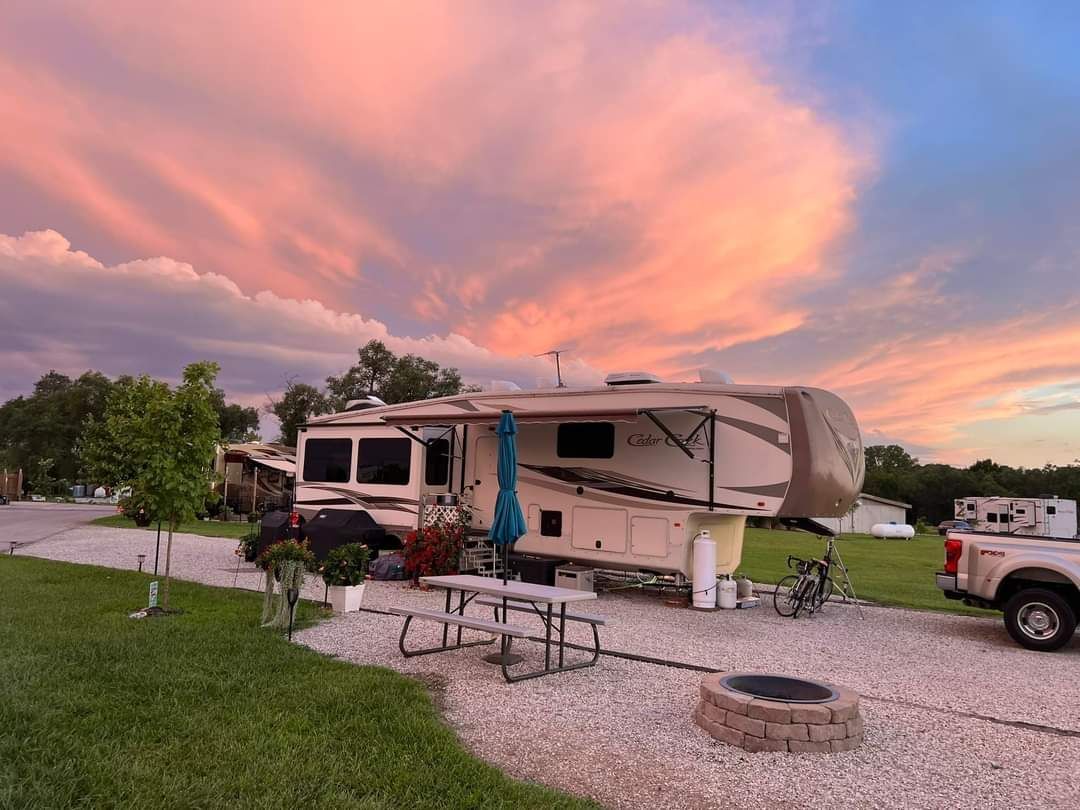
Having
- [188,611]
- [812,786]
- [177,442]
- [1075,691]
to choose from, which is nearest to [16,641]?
[188,611]

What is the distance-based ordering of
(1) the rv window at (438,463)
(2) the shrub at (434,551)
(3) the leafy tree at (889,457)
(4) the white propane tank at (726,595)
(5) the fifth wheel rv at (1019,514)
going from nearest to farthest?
1. (4) the white propane tank at (726,595)
2. (2) the shrub at (434,551)
3. (1) the rv window at (438,463)
4. (5) the fifth wheel rv at (1019,514)
5. (3) the leafy tree at (889,457)

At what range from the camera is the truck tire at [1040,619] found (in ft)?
25.5

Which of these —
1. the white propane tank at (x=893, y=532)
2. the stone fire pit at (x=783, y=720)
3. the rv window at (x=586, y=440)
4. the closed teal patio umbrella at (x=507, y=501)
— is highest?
the rv window at (x=586, y=440)

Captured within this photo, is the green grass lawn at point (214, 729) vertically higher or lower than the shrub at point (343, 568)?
lower

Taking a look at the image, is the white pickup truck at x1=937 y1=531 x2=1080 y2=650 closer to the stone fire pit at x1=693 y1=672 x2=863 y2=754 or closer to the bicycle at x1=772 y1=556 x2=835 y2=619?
the bicycle at x1=772 y1=556 x2=835 y2=619

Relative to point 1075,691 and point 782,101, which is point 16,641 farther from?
point 782,101

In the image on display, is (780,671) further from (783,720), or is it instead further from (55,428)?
(55,428)

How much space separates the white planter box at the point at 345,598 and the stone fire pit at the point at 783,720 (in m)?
5.12

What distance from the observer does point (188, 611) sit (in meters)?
8.23

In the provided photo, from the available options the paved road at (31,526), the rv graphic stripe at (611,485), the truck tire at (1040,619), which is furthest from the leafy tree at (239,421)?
the truck tire at (1040,619)

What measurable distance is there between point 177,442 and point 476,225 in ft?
23.5

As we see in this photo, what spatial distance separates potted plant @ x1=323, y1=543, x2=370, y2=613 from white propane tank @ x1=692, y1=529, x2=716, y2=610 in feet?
14.4

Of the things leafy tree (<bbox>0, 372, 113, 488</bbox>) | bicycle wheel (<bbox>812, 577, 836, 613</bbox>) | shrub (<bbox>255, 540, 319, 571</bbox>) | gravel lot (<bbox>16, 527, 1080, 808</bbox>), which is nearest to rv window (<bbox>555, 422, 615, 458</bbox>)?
gravel lot (<bbox>16, 527, 1080, 808</bbox>)

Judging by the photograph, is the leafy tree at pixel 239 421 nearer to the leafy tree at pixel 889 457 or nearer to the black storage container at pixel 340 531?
the black storage container at pixel 340 531
